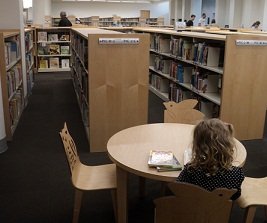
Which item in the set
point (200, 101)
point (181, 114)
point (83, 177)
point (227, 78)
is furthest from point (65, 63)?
point (83, 177)

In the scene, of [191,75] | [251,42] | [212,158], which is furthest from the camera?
[191,75]

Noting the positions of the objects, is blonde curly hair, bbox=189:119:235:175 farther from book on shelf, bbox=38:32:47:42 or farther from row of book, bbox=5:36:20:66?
book on shelf, bbox=38:32:47:42

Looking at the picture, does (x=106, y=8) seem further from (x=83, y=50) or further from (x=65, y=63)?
(x=83, y=50)

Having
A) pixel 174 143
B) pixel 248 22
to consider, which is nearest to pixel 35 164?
pixel 174 143

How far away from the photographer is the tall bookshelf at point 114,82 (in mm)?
3949

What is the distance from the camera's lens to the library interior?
1834 millimetres

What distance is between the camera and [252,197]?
2229 mm

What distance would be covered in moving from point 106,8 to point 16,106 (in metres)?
16.9

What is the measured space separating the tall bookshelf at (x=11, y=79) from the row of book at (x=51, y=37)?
4.26 meters

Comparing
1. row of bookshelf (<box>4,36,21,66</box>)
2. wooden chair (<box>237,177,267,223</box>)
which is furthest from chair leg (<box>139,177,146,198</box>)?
row of bookshelf (<box>4,36,21,66</box>)

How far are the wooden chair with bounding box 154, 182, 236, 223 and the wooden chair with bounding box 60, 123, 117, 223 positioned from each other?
0.81 meters

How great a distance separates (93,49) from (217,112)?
2.04 meters

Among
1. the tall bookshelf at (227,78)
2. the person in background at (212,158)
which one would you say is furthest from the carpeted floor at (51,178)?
the person in background at (212,158)

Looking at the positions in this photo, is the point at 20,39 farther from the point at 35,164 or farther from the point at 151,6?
the point at 151,6
